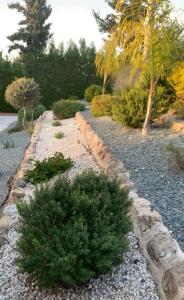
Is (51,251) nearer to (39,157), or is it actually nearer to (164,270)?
(164,270)

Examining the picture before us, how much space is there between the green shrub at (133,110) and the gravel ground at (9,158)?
2506 millimetres

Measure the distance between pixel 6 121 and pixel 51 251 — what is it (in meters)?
17.2

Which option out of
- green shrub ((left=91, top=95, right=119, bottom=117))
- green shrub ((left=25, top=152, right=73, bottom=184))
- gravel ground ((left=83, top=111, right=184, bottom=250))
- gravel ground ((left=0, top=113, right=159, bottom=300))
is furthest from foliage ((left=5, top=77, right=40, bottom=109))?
gravel ground ((left=0, top=113, right=159, bottom=300))

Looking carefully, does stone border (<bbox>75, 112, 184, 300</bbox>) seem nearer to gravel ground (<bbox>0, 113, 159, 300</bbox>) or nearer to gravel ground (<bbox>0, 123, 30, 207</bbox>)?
gravel ground (<bbox>0, 113, 159, 300</bbox>)

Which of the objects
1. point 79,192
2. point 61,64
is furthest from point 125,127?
point 61,64

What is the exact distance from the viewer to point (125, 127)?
8.27 m

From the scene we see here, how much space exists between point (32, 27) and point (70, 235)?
29.5 metres

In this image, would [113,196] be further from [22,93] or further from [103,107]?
[22,93]

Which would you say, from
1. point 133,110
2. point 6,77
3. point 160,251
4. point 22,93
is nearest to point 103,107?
point 133,110

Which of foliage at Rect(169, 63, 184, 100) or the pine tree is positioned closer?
foliage at Rect(169, 63, 184, 100)

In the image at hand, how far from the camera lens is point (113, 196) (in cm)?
281

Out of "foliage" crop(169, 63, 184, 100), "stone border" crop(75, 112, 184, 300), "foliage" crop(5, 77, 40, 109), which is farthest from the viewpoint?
"foliage" crop(5, 77, 40, 109)

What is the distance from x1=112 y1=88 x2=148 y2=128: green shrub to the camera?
779 centimetres

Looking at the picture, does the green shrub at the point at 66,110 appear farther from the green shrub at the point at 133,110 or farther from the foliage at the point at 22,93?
the green shrub at the point at 133,110
